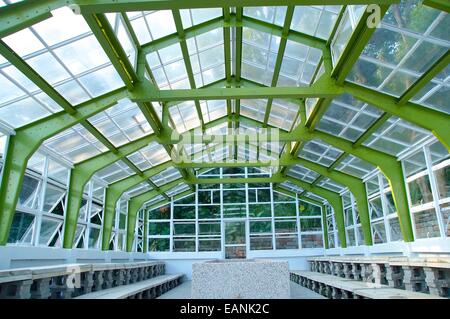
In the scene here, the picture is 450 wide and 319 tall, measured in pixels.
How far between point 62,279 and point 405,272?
6824mm

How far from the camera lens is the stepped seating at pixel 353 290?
5299mm

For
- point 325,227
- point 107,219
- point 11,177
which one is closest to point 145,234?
point 107,219

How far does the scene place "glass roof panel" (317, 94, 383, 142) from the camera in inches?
346

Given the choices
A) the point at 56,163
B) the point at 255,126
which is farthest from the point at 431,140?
the point at 56,163

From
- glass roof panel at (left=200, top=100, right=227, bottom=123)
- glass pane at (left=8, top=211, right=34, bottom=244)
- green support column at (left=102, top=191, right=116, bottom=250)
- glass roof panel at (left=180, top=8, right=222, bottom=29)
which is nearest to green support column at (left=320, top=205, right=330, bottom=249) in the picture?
glass roof panel at (left=200, top=100, right=227, bottom=123)

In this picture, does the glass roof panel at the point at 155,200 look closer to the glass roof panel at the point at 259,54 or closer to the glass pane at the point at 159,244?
the glass pane at the point at 159,244

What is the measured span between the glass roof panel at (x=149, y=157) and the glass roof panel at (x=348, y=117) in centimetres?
568

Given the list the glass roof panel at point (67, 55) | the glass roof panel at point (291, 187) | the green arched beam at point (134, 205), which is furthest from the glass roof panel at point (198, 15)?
the glass roof panel at point (291, 187)

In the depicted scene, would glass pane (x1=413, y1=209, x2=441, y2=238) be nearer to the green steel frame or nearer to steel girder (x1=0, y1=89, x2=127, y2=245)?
the green steel frame


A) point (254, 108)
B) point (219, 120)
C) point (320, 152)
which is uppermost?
point (219, 120)

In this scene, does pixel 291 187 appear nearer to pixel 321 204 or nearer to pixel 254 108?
pixel 321 204

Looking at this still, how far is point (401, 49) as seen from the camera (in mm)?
6418

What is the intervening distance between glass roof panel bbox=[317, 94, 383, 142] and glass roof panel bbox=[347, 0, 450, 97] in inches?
42.4

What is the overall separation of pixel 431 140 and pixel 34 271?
8714mm
